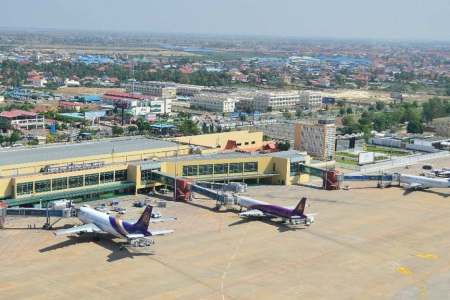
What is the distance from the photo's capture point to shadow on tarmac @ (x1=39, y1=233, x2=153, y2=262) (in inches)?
2142

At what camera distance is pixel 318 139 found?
107 metres

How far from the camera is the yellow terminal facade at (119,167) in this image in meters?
70.3

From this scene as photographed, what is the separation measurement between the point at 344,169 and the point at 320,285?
50806 millimetres

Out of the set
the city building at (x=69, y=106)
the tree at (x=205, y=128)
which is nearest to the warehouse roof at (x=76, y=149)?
the tree at (x=205, y=128)

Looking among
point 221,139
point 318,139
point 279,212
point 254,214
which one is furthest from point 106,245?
point 318,139

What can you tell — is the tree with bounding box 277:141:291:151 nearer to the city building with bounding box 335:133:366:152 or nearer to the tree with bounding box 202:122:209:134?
the city building with bounding box 335:133:366:152

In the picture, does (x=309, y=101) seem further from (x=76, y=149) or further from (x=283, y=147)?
(x=76, y=149)

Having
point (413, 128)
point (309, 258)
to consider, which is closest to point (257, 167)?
point (309, 258)

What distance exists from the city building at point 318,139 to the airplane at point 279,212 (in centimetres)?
3964

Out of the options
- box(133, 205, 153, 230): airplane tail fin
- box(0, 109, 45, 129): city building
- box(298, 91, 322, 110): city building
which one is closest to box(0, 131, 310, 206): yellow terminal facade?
box(133, 205, 153, 230): airplane tail fin

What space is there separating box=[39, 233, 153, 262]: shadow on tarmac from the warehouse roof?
745 inches

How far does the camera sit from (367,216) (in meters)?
70.4

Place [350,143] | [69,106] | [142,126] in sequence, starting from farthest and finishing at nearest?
[69,106] < [142,126] < [350,143]

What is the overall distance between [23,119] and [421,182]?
3417 inches
